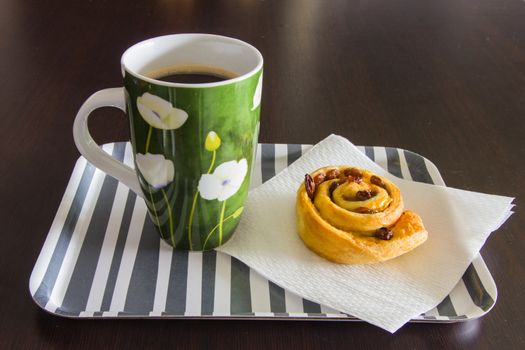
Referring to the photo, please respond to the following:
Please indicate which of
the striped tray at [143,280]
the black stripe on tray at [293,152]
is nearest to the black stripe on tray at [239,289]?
the striped tray at [143,280]

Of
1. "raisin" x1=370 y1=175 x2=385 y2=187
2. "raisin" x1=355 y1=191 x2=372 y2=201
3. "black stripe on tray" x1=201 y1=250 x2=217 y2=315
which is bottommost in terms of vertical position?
"black stripe on tray" x1=201 y1=250 x2=217 y2=315

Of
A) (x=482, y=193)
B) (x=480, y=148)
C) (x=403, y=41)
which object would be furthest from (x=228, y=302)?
(x=403, y=41)

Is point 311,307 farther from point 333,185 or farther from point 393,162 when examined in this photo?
point 393,162

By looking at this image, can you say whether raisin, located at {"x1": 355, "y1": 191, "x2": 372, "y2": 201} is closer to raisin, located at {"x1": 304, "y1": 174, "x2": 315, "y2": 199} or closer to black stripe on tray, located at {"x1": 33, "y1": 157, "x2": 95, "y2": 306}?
raisin, located at {"x1": 304, "y1": 174, "x2": 315, "y2": 199}

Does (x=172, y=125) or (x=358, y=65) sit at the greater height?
(x=172, y=125)

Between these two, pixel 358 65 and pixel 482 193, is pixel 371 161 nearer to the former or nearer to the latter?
pixel 482 193

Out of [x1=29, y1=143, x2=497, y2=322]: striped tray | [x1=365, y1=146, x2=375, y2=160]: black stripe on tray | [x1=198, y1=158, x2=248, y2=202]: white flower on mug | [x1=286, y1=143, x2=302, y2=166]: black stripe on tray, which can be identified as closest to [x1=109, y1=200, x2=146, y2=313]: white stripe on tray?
[x1=29, y1=143, x2=497, y2=322]: striped tray

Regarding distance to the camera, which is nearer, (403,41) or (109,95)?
(109,95)
